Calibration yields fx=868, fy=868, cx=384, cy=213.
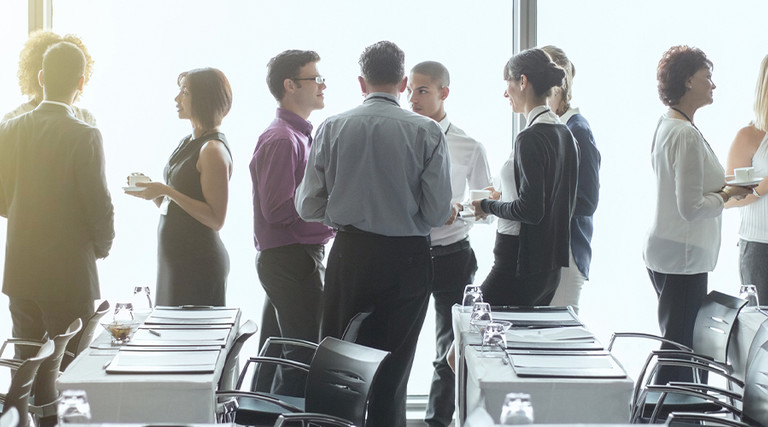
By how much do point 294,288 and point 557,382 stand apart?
69.7 inches

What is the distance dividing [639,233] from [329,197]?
2.54 m

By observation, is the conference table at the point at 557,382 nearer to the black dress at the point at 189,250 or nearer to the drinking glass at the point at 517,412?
the drinking glass at the point at 517,412

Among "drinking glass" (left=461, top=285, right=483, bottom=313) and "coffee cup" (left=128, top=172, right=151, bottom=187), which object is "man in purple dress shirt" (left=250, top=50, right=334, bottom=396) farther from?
"drinking glass" (left=461, top=285, right=483, bottom=313)

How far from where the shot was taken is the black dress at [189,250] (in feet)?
12.5

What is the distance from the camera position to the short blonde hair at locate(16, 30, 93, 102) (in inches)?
162

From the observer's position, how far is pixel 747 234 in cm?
419

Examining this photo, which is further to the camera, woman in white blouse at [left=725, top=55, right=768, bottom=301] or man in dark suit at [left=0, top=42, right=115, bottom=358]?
woman in white blouse at [left=725, top=55, right=768, bottom=301]

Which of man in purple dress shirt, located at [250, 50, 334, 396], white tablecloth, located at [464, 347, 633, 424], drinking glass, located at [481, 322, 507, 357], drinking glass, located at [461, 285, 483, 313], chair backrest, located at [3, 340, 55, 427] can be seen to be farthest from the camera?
man in purple dress shirt, located at [250, 50, 334, 396]

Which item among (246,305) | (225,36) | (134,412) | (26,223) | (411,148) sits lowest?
(246,305)

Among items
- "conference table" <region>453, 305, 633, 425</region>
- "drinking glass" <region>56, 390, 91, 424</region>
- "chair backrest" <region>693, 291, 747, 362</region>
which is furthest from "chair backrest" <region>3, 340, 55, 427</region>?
"chair backrest" <region>693, 291, 747, 362</region>

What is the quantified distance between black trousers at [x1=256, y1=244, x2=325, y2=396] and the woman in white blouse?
6.71ft

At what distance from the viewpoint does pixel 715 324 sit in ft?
11.3

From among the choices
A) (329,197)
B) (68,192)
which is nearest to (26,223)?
(68,192)

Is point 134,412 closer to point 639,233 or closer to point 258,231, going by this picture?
point 258,231
